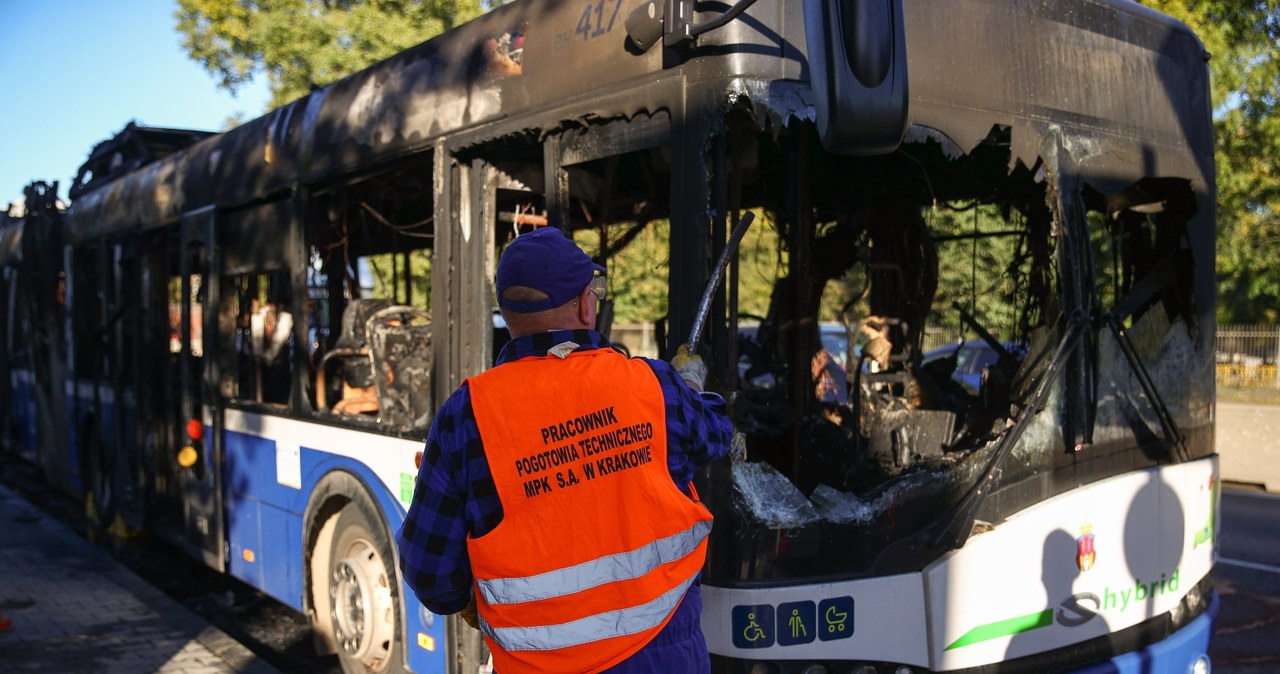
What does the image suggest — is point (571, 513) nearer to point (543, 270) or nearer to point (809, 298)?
point (543, 270)

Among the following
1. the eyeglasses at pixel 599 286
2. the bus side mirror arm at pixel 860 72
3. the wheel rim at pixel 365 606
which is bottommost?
the wheel rim at pixel 365 606

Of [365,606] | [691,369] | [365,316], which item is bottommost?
[365,606]

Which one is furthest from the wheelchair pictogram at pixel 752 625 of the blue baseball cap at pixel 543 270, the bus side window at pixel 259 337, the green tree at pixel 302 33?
the green tree at pixel 302 33

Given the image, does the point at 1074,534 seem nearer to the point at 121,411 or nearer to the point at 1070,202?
the point at 1070,202

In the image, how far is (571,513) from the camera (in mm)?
2098

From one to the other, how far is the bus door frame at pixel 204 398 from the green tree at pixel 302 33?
37.5ft

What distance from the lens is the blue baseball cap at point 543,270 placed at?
2.17 metres

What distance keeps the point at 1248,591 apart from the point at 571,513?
Answer: 22.9ft

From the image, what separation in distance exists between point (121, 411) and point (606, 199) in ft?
17.9

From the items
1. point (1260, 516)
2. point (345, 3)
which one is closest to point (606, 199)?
point (1260, 516)

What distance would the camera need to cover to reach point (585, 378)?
6.97ft

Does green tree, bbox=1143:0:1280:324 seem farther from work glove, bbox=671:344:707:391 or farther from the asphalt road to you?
work glove, bbox=671:344:707:391

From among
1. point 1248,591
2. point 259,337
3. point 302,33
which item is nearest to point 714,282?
point 259,337

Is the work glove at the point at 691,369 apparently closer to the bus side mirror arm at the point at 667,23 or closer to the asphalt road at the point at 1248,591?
the bus side mirror arm at the point at 667,23
